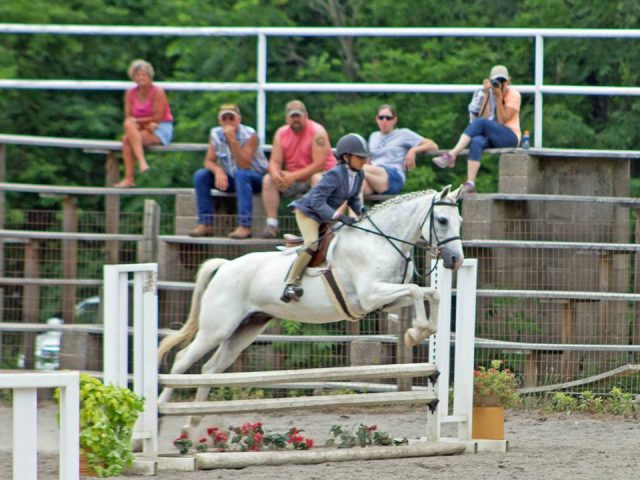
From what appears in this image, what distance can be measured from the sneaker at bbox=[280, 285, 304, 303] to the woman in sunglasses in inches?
96.4

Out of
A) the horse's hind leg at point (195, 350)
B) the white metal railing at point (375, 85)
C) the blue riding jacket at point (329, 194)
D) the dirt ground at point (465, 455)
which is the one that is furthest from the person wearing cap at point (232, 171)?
the blue riding jacket at point (329, 194)

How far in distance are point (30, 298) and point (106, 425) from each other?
5.59m

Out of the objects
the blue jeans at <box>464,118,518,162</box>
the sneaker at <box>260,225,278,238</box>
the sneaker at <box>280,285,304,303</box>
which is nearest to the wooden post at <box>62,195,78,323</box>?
the sneaker at <box>260,225,278,238</box>

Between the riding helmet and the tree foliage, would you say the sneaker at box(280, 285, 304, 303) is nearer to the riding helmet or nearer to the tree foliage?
the riding helmet

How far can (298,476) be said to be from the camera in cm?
796

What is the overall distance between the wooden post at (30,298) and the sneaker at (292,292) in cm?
391

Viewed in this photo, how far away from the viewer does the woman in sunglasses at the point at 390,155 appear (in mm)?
12211

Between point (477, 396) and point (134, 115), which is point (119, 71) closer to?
point (134, 115)

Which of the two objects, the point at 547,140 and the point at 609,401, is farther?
the point at 547,140

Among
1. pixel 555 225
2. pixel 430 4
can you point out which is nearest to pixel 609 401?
pixel 555 225

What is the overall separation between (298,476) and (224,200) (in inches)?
211

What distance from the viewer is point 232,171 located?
12.4m

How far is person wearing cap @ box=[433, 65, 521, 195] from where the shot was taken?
40.3 feet

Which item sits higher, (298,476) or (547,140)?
(547,140)
